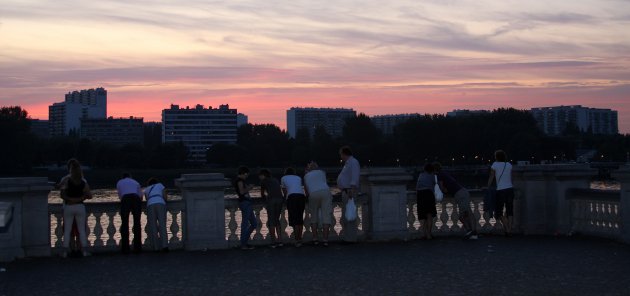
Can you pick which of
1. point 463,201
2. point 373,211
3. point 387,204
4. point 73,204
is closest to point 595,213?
point 463,201

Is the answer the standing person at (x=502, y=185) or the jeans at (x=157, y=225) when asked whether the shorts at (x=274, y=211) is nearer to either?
the jeans at (x=157, y=225)

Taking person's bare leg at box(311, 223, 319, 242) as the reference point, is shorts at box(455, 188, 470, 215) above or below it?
above

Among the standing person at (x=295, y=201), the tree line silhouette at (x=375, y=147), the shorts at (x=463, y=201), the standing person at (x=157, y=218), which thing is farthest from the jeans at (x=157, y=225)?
the tree line silhouette at (x=375, y=147)

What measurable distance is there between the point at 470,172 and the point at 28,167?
242 feet

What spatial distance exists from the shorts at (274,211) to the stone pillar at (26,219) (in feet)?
13.2

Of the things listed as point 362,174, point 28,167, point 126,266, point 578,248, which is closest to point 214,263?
point 126,266

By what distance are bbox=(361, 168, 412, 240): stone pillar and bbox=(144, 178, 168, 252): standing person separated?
4.09 m

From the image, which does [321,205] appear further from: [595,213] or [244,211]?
[595,213]

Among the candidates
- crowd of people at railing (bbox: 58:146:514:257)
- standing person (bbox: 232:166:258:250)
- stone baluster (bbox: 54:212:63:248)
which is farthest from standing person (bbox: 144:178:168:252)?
stone baluster (bbox: 54:212:63:248)

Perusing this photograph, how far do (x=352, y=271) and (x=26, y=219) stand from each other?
19.9 feet

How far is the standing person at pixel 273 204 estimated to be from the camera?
55.4 ft

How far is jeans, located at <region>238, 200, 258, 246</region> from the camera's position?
16.8 meters

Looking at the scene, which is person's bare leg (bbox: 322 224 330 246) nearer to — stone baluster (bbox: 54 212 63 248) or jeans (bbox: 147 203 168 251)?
jeans (bbox: 147 203 168 251)

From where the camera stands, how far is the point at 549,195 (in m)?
18.7
